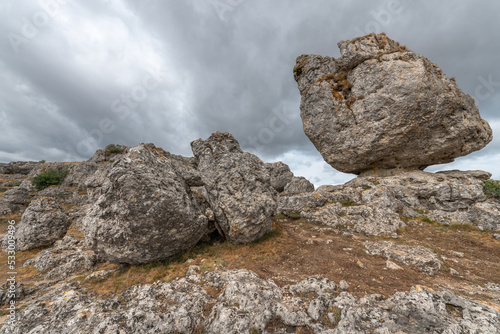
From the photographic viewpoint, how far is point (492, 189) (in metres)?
14.9

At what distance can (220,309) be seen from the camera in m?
5.84

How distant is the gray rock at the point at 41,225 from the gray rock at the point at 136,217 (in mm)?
11203

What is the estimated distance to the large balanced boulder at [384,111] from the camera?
16.5m

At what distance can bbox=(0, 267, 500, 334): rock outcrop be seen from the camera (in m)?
4.95

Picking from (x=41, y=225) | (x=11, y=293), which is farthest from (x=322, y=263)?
(x=41, y=225)

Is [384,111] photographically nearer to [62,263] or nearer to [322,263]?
[322,263]

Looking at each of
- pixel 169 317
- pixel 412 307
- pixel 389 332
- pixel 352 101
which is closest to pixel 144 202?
pixel 169 317

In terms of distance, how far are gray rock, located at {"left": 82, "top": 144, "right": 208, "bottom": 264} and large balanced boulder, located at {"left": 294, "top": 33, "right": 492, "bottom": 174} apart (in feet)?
58.4

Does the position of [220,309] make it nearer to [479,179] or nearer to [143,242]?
[143,242]

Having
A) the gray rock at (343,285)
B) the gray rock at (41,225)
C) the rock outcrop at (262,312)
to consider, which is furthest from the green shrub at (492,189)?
the gray rock at (41,225)

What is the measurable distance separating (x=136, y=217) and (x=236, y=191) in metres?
Result: 5.11

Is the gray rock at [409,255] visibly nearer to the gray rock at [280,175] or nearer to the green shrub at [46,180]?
the gray rock at [280,175]

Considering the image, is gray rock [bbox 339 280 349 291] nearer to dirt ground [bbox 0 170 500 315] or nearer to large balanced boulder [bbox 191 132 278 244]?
dirt ground [bbox 0 170 500 315]

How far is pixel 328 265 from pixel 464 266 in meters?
6.65
